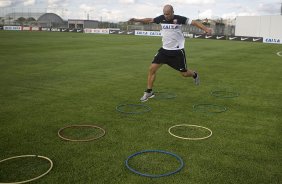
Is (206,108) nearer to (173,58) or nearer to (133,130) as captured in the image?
(173,58)

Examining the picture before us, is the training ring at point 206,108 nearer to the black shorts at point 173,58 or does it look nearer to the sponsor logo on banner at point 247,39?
the black shorts at point 173,58

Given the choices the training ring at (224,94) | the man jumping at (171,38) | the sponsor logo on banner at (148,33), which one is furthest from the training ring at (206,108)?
the sponsor logo on banner at (148,33)

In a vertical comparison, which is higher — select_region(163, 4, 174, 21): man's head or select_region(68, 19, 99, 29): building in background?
select_region(68, 19, 99, 29): building in background

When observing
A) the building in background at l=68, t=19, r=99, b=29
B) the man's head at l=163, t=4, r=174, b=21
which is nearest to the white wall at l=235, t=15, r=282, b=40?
the building in background at l=68, t=19, r=99, b=29

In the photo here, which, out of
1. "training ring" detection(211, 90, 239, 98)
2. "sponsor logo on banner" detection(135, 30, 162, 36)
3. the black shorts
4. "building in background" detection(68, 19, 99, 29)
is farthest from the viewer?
"building in background" detection(68, 19, 99, 29)

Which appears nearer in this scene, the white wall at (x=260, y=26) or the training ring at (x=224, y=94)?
the training ring at (x=224, y=94)

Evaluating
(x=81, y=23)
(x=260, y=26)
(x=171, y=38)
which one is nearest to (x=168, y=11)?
(x=171, y=38)

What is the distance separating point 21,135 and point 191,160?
341 centimetres

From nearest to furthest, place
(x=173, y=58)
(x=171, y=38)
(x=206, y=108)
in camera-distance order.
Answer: (x=206, y=108)
(x=171, y=38)
(x=173, y=58)

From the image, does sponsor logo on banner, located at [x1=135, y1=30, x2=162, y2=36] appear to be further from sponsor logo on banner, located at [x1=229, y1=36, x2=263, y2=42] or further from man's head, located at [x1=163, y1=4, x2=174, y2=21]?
man's head, located at [x1=163, y1=4, x2=174, y2=21]

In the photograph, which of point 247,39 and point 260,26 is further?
point 260,26

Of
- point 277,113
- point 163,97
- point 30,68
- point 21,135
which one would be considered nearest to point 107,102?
point 163,97

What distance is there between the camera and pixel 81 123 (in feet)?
23.6

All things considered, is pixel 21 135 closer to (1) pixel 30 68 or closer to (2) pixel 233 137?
(2) pixel 233 137
